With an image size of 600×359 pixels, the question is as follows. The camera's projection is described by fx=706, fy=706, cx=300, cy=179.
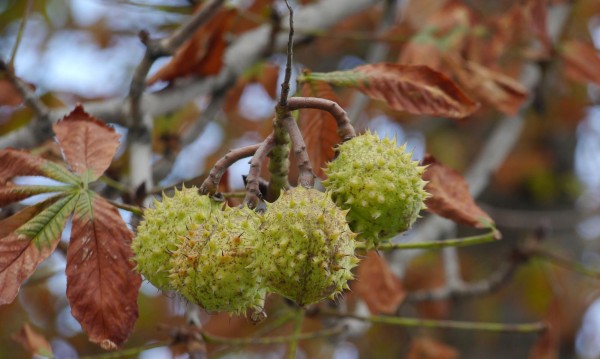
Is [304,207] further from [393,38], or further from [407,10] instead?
[407,10]

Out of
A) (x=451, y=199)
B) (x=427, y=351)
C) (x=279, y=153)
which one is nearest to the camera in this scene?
(x=279, y=153)

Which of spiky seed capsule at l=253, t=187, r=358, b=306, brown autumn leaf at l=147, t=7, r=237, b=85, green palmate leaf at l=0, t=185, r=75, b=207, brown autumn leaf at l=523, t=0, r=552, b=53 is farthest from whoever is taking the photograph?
brown autumn leaf at l=523, t=0, r=552, b=53

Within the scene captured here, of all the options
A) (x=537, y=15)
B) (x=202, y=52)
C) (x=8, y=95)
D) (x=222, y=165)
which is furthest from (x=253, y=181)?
(x=537, y=15)

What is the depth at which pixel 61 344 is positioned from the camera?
5.04 metres

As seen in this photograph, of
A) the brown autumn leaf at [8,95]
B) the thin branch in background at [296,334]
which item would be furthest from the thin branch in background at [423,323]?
the brown autumn leaf at [8,95]

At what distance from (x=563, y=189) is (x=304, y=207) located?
4627 mm

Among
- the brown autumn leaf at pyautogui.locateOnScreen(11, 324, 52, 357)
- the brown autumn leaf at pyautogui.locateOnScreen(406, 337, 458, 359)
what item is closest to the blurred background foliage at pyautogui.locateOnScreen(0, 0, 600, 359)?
the brown autumn leaf at pyautogui.locateOnScreen(406, 337, 458, 359)

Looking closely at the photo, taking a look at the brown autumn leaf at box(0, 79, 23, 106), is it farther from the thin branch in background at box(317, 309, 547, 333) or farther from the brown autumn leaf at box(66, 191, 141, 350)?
the thin branch in background at box(317, 309, 547, 333)

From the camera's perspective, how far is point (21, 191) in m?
1.79

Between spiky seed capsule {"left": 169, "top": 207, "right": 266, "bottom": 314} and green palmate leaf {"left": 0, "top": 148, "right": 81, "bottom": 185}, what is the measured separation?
1.62 feet

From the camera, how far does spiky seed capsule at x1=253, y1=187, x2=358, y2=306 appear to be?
1.39 meters

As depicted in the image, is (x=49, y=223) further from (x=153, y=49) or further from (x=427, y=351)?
(x=427, y=351)

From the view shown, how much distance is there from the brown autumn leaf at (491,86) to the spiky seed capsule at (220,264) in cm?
141

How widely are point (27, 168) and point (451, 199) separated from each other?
112 centimetres
